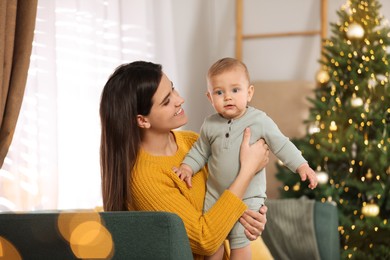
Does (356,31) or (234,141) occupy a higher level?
(356,31)

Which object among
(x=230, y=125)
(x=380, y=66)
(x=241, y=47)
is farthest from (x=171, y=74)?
(x=230, y=125)

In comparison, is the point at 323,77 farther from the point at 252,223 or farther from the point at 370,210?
the point at 252,223

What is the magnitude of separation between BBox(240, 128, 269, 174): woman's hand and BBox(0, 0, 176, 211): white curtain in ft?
4.51

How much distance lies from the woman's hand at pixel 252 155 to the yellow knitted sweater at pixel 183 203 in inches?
4.2

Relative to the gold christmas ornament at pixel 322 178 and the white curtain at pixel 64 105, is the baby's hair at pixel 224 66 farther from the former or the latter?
the gold christmas ornament at pixel 322 178

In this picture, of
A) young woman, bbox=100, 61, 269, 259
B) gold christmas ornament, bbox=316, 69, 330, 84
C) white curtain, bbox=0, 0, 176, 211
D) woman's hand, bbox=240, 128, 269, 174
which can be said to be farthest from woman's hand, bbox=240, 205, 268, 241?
gold christmas ornament, bbox=316, 69, 330, 84

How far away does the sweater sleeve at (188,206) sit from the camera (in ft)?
7.57

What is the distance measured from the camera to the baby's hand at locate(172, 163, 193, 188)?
2427 millimetres

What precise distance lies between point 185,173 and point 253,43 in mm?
3684

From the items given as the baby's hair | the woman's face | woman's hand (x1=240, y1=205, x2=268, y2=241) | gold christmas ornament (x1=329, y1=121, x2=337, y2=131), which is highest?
the baby's hair

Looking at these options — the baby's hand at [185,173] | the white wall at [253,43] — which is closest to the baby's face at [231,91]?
the baby's hand at [185,173]

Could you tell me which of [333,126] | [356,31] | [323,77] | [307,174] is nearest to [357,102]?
[333,126]

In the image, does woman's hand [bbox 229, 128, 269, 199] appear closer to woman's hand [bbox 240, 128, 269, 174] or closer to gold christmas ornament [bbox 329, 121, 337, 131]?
woman's hand [bbox 240, 128, 269, 174]

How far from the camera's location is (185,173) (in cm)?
243
